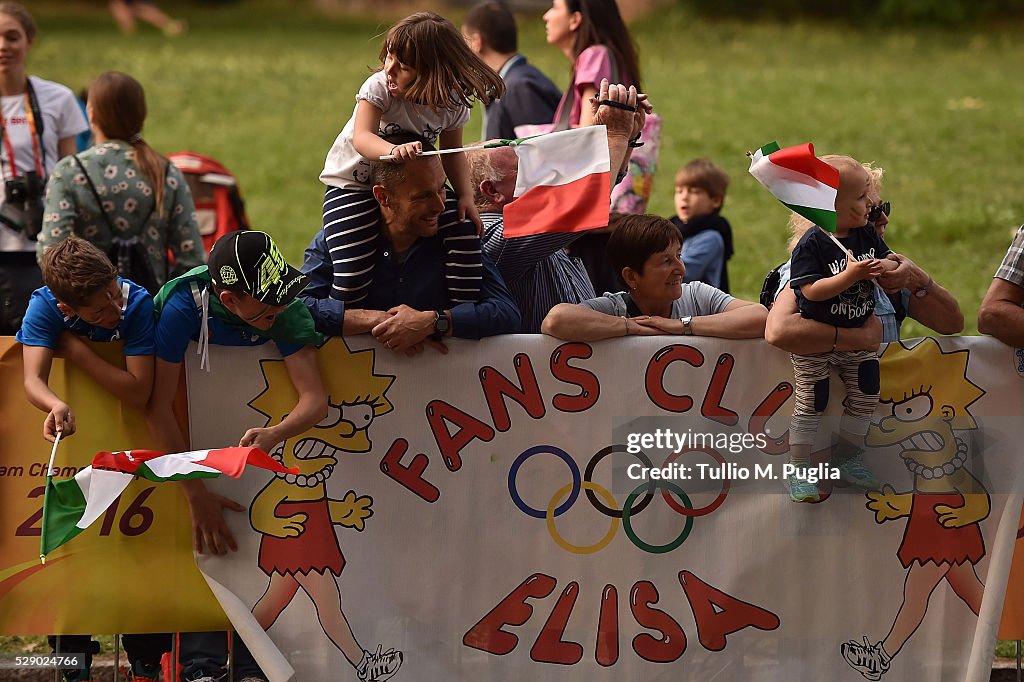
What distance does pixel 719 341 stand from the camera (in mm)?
4602

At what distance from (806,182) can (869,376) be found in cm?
69

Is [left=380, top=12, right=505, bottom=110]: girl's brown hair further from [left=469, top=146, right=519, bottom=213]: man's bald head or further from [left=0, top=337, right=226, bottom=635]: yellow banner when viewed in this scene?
[left=0, top=337, right=226, bottom=635]: yellow banner

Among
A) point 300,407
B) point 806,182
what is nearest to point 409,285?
point 300,407

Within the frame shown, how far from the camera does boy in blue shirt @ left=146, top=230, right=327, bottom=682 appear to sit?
433 cm

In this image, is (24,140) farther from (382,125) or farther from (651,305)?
(651,305)

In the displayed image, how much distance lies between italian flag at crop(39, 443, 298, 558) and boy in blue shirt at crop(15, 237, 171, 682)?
164 mm

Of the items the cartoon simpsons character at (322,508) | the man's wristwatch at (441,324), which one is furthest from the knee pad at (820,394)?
the cartoon simpsons character at (322,508)

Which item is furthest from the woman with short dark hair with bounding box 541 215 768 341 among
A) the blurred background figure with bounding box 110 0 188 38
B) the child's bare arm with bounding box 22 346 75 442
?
the blurred background figure with bounding box 110 0 188 38

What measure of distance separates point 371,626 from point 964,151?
1260cm

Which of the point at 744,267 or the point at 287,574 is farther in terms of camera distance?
the point at 744,267

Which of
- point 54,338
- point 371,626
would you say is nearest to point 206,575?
point 371,626

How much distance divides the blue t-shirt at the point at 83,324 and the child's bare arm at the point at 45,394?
0.04 meters

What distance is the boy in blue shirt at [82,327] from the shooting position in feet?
14.1

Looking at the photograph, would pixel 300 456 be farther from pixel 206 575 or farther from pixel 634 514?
pixel 634 514
